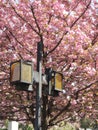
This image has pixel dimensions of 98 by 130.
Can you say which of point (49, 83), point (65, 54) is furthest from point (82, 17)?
point (49, 83)

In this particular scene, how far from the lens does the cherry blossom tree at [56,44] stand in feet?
29.7

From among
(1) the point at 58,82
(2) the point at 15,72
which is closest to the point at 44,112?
(1) the point at 58,82

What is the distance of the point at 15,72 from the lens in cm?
510

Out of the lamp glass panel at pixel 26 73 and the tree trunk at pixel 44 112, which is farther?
the tree trunk at pixel 44 112

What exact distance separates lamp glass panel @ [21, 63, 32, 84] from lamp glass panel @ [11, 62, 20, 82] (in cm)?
8

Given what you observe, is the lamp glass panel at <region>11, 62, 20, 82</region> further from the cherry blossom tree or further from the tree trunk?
the tree trunk

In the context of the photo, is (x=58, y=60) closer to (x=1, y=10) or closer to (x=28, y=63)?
(x=1, y=10)

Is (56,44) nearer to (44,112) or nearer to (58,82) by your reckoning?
(44,112)

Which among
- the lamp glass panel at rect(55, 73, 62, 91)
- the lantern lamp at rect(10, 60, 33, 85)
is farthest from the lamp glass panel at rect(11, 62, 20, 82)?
the lamp glass panel at rect(55, 73, 62, 91)

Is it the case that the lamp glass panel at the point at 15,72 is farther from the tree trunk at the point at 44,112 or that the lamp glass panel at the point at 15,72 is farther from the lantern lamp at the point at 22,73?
the tree trunk at the point at 44,112

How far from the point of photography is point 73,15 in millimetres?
9586

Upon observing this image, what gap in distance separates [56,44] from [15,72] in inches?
172

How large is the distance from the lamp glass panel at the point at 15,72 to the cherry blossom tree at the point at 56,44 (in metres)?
3.89

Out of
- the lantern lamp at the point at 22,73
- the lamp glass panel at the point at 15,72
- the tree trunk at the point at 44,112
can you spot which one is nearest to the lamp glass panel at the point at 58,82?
the lantern lamp at the point at 22,73
